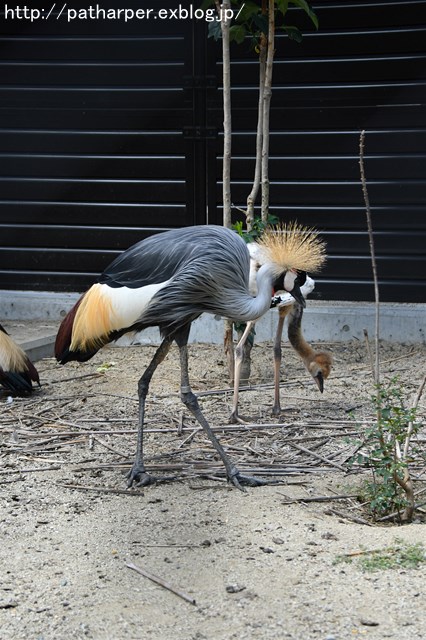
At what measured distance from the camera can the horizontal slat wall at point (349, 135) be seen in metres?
6.41

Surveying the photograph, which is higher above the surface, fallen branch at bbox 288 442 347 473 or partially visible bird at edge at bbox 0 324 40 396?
partially visible bird at edge at bbox 0 324 40 396

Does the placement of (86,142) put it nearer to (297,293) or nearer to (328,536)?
(297,293)

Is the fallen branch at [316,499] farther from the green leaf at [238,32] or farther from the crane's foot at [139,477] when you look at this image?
the green leaf at [238,32]

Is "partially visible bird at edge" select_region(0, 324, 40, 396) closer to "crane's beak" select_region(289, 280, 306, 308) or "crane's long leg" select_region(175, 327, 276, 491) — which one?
"crane's long leg" select_region(175, 327, 276, 491)

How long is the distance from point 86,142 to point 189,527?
4116 millimetres

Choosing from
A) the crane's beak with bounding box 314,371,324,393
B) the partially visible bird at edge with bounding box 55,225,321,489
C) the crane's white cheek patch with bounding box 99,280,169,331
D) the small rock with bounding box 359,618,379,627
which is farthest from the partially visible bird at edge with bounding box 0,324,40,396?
the small rock with bounding box 359,618,379,627

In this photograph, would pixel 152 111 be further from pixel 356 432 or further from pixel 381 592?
pixel 381 592

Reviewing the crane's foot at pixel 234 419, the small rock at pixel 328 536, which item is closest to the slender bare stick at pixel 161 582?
the small rock at pixel 328 536

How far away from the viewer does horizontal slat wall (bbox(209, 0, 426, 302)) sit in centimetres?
641

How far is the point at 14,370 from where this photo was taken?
534 cm

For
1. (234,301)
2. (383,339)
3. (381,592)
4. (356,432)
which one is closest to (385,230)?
(383,339)

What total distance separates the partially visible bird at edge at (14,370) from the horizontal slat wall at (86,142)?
1.75 metres

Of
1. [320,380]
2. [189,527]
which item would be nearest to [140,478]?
[189,527]

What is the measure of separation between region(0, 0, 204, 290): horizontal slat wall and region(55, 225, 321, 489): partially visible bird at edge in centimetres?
268
